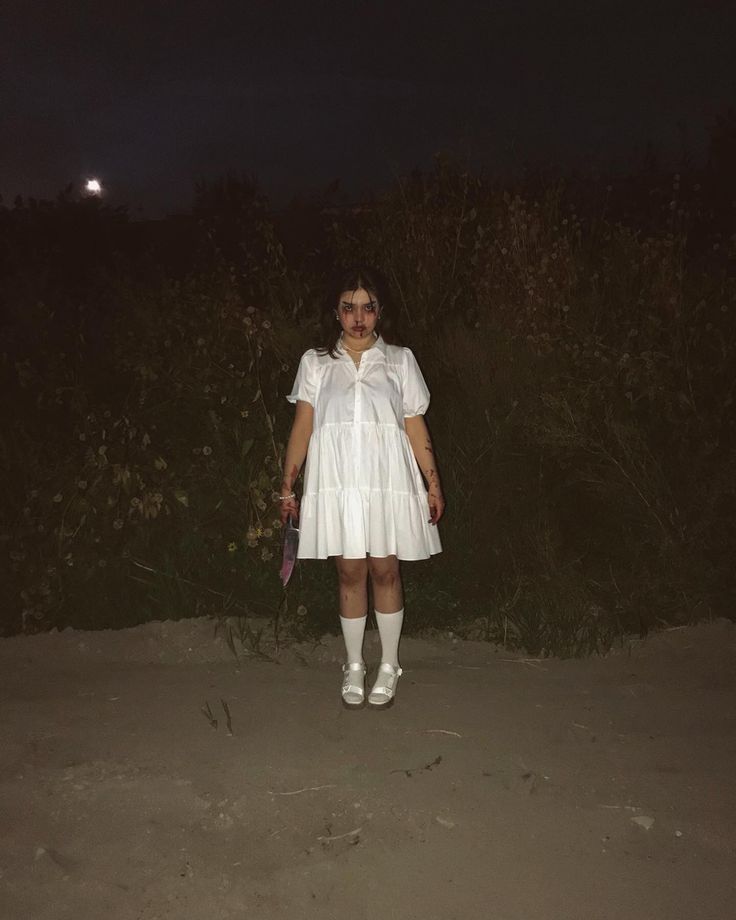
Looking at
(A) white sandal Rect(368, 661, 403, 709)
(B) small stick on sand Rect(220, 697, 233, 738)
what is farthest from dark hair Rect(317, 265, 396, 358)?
(B) small stick on sand Rect(220, 697, 233, 738)

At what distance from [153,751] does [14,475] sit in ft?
7.19

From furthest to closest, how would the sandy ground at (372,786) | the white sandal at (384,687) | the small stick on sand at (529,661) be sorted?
the small stick on sand at (529,661), the white sandal at (384,687), the sandy ground at (372,786)

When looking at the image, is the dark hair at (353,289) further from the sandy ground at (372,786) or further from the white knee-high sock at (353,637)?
the sandy ground at (372,786)

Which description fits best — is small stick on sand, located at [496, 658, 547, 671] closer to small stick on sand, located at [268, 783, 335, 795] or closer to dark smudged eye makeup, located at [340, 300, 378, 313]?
small stick on sand, located at [268, 783, 335, 795]

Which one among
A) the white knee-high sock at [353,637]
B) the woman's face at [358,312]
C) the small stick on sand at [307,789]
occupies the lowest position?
the small stick on sand at [307,789]

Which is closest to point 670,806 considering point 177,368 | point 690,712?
point 690,712

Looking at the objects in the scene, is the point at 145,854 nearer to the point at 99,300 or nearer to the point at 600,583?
the point at 600,583

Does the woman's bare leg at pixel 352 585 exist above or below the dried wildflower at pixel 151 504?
below

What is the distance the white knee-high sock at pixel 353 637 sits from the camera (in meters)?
3.56

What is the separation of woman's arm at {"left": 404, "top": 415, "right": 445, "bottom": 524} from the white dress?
49 mm

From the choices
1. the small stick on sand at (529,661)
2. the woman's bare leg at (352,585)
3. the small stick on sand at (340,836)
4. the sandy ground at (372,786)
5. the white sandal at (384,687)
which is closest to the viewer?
the sandy ground at (372,786)

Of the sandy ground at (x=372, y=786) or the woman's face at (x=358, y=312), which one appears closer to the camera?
the sandy ground at (x=372, y=786)

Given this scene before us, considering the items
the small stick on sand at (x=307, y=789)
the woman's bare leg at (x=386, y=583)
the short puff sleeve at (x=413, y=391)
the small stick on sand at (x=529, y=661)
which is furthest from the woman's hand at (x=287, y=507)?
the small stick on sand at (x=529, y=661)

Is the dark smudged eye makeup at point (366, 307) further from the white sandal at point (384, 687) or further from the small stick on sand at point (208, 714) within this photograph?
the small stick on sand at point (208, 714)
